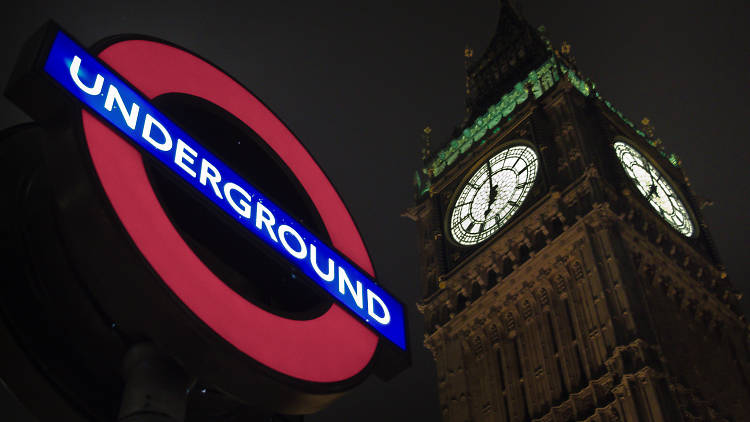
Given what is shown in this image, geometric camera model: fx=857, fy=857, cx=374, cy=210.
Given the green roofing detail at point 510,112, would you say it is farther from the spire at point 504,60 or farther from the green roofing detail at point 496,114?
the spire at point 504,60

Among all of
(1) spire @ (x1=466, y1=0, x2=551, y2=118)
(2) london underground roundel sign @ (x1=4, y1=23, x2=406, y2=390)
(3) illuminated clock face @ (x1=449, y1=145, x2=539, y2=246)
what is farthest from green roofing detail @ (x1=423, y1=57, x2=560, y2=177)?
(2) london underground roundel sign @ (x1=4, y1=23, x2=406, y2=390)

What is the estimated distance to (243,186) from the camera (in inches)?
205

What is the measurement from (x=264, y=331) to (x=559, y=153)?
38.3 m

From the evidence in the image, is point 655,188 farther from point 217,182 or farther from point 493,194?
point 217,182

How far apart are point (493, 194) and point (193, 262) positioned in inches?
1507

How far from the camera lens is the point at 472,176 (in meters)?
44.2

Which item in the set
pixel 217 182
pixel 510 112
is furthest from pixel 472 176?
pixel 217 182

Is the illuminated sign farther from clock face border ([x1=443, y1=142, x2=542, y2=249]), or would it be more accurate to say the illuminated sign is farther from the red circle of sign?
clock face border ([x1=443, y1=142, x2=542, y2=249])

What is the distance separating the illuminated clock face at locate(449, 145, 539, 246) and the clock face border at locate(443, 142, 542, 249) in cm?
7

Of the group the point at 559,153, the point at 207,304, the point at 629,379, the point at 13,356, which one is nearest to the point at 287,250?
the point at 207,304

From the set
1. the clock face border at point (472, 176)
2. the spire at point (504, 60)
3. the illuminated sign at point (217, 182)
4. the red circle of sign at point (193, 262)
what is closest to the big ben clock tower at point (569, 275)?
the clock face border at point (472, 176)

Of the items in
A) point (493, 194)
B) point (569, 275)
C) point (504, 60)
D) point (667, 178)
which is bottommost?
point (569, 275)

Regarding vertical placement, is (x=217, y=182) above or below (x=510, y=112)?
below

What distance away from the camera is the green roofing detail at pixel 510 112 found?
153 ft
